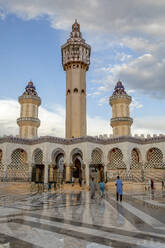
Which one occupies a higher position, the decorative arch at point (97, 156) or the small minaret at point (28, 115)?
the small minaret at point (28, 115)

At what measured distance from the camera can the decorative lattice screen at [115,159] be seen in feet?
107

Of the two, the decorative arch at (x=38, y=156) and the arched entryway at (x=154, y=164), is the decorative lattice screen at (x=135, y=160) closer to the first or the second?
the arched entryway at (x=154, y=164)

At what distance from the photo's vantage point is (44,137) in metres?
31.8

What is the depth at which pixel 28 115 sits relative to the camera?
41.4m

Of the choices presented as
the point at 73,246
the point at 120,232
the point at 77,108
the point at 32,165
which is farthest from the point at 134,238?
the point at 77,108

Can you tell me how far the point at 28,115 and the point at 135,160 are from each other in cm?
2029

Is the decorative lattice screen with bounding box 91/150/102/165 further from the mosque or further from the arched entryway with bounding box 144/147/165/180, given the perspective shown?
the arched entryway with bounding box 144/147/165/180

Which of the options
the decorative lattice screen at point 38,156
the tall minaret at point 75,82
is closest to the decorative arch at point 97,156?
the tall minaret at point 75,82

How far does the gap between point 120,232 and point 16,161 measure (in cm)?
3039

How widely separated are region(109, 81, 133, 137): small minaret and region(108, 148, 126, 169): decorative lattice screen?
7.38 metres

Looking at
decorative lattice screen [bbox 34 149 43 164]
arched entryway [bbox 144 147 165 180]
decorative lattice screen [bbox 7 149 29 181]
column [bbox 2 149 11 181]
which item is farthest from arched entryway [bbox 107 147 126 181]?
column [bbox 2 149 11 181]

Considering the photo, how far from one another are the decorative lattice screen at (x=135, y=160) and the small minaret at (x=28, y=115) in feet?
58.0

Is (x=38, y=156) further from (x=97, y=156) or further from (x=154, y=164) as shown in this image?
(x=154, y=164)

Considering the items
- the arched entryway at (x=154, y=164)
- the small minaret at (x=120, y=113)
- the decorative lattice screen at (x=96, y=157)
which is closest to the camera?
the arched entryway at (x=154, y=164)
